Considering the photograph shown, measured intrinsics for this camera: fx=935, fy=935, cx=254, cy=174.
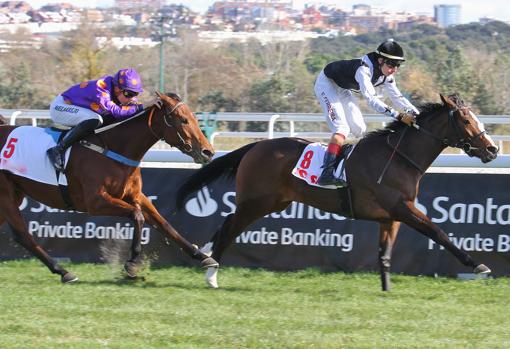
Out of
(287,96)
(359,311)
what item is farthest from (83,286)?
(287,96)

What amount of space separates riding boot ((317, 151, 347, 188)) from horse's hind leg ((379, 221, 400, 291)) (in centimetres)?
54

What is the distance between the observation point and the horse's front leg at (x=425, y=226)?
296 inches

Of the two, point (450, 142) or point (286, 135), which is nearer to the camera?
point (450, 142)

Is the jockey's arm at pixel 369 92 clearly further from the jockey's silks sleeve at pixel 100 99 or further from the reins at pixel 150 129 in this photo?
the jockey's silks sleeve at pixel 100 99

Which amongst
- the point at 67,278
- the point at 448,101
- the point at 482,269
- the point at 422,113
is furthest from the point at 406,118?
the point at 67,278

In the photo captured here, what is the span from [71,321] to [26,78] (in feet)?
88.8

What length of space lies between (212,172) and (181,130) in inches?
41.5

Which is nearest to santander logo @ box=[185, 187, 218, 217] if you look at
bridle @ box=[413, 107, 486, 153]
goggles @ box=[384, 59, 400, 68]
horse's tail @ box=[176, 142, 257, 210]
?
horse's tail @ box=[176, 142, 257, 210]

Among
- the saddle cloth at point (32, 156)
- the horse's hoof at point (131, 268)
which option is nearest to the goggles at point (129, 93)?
the saddle cloth at point (32, 156)

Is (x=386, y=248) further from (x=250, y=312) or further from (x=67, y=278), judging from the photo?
(x=67, y=278)

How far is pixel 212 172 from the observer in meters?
8.87

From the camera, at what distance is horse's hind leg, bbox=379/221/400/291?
26.2ft

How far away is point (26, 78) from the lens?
32.2 metres

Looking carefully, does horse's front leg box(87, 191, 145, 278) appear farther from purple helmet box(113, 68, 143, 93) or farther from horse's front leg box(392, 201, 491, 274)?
horse's front leg box(392, 201, 491, 274)
